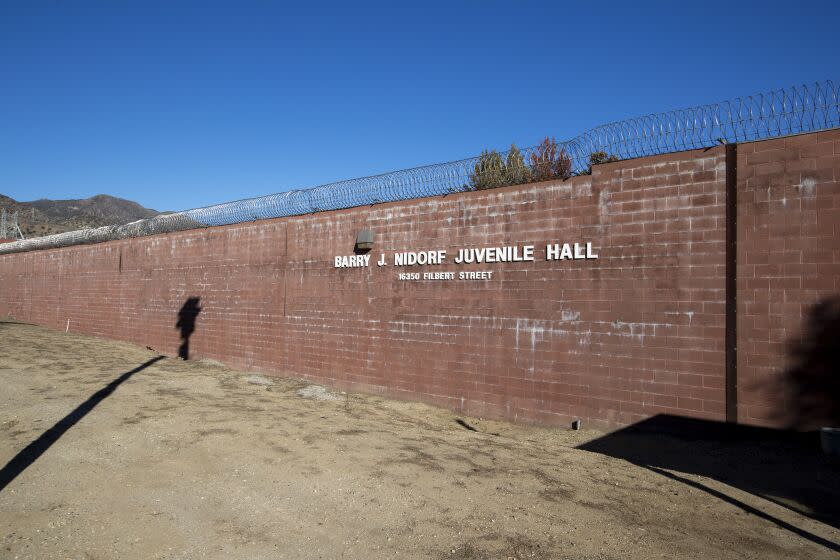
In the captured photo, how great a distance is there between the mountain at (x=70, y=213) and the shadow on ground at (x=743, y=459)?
1386 inches

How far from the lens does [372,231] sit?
36.5 feet

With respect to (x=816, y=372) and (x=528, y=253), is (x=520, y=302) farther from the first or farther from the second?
(x=816, y=372)

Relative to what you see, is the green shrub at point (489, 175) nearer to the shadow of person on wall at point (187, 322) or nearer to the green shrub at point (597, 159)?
the green shrub at point (597, 159)

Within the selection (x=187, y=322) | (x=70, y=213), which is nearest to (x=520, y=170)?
(x=187, y=322)

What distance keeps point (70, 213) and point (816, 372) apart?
106 metres

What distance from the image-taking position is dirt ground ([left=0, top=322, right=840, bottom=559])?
167 inches

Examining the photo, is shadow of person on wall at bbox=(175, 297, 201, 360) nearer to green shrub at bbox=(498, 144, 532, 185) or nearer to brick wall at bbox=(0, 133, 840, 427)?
brick wall at bbox=(0, 133, 840, 427)

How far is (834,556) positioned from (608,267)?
14.4ft

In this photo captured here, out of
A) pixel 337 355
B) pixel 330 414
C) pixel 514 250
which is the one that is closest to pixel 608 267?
pixel 514 250

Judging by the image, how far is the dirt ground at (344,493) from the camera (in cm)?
424

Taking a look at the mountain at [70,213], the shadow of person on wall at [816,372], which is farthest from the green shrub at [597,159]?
the mountain at [70,213]

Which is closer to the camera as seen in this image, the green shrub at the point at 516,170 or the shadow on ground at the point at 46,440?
the shadow on ground at the point at 46,440

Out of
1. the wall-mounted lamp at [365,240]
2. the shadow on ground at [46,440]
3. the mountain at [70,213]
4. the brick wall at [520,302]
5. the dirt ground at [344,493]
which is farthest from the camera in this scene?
the mountain at [70,213]

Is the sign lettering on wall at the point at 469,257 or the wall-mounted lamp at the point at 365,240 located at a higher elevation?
the wall-mounted lamp at the point at 365,240
